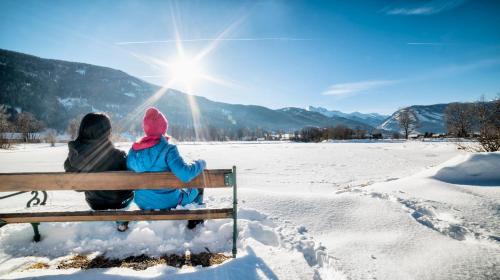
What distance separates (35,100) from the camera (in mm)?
168625

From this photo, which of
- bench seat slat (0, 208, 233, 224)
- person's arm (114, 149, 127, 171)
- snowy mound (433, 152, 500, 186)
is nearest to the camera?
bench seat slat (0, 208, 233, 224)

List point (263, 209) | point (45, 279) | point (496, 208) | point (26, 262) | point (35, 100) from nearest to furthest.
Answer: point (45, 279), point (26, 262), point (496, 208), point (263, 209), point (35, 100)

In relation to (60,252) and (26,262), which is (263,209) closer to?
(60,252)

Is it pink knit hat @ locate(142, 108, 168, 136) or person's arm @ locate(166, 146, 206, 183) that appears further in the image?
pink knit hat @ locate(142, 108, 168, 136)

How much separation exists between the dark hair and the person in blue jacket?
575mm

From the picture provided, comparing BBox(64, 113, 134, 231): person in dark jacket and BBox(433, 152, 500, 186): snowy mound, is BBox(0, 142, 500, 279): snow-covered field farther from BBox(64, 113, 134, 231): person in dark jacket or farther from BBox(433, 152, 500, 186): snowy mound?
BBox(433, 152, 500, 186): snowy mound

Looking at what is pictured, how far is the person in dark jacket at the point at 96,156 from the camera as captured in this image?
10.3 feet

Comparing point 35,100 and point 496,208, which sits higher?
point 35,100

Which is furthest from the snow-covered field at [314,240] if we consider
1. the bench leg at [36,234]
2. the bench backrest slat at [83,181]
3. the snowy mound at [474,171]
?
the snowy mound at [474,171]

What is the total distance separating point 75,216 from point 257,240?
219 centimetres

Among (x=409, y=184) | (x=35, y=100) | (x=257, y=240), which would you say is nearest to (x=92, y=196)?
(x=257, y=240)

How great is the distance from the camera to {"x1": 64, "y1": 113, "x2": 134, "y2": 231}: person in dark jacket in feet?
10.3

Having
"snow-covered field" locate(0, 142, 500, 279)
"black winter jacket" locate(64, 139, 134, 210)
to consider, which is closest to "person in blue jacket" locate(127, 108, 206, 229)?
"black winter jacket" locate(64, 139, 134, 210)

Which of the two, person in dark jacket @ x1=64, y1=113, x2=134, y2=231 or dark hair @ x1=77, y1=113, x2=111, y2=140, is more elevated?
dark hair @ x1=77, y1=113, x2=111, y2=140
